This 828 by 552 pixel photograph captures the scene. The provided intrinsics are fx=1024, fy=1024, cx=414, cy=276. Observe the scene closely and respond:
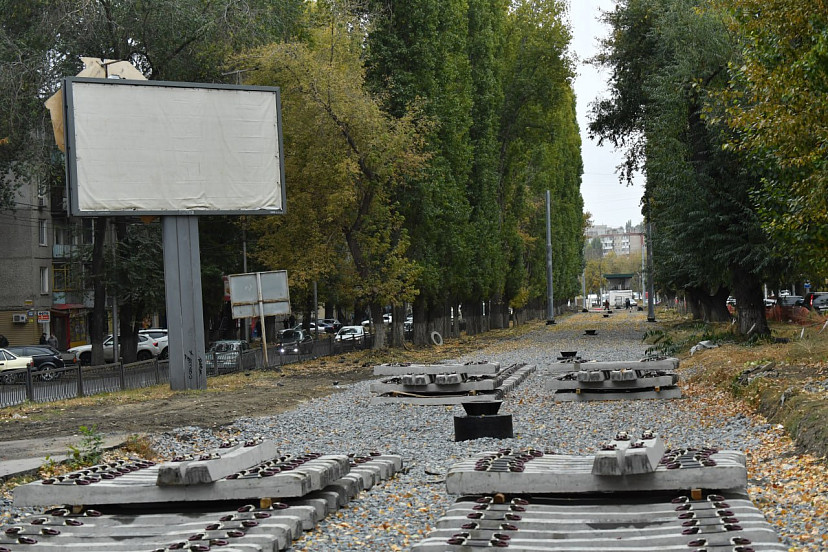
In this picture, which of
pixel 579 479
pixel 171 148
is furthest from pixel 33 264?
pixel 579 479

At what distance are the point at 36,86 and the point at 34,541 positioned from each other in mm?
31322

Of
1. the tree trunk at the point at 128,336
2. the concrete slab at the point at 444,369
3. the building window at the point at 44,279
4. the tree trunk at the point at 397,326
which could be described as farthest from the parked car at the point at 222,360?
the building window at the point at 44,279

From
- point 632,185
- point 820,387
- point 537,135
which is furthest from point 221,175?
point 537,135

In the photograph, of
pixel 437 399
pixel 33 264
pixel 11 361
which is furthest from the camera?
pixel 33 264

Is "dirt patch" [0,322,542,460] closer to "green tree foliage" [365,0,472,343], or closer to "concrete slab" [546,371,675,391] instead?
"concrete slab" [546,371,675,391]

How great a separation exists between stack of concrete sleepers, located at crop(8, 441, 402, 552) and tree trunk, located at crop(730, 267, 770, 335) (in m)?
24.1

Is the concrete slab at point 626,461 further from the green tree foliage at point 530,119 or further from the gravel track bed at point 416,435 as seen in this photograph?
the green tree foliage at point 530,119

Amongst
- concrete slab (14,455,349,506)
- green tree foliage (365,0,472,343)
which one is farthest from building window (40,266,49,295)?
concrete slab (14,455,349,506)

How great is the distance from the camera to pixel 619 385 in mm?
18875

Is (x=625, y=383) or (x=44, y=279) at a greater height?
(x=44, y=279)

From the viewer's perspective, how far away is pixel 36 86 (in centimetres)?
3597

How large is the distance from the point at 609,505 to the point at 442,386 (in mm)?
11855

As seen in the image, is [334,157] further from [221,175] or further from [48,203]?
[48,203]

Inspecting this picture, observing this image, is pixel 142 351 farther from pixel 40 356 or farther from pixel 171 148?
pixel 171 148
